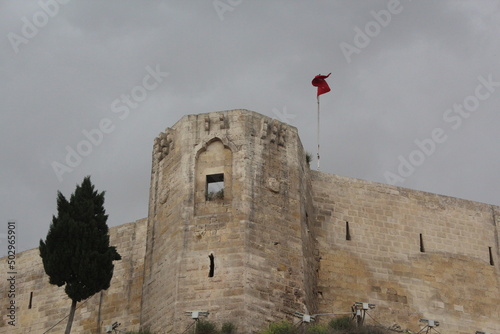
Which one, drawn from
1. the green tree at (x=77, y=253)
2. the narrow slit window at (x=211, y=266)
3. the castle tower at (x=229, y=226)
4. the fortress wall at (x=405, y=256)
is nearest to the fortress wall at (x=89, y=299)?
the castle tower at (x=229, y=226)

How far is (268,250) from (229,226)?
1.01 metres

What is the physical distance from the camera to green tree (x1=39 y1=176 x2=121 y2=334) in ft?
92.6

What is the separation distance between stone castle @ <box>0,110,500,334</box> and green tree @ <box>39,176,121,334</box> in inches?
52.5

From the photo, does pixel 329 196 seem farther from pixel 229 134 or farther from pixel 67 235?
pixel 67 235

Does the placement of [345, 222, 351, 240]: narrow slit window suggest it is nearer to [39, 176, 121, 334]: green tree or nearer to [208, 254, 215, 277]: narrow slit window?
[208, 254, 215, 277]: narrow slit window

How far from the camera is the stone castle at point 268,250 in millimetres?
27953

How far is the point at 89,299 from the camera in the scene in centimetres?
3200

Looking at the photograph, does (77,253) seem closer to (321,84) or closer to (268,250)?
(268,250)

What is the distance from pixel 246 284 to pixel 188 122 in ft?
15.3

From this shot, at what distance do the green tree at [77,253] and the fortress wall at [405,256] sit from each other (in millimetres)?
5331

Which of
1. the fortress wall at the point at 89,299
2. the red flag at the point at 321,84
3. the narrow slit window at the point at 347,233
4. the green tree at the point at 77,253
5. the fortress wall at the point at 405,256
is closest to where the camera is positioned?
the green tree at the point at 77,253

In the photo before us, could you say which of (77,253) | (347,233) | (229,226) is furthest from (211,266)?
(347,233)

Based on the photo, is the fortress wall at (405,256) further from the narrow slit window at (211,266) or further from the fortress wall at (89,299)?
the fortress wall at (89,299)

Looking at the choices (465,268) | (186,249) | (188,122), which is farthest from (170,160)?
(465,268)
